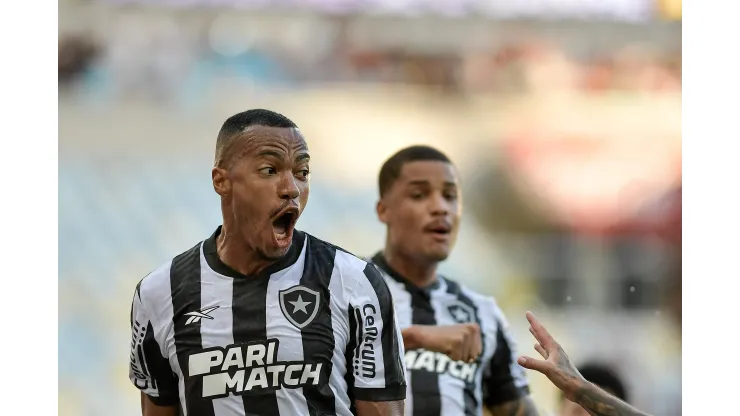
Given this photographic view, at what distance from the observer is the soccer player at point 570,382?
2.81 meters

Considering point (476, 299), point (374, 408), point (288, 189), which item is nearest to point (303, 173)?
point (288, 189)

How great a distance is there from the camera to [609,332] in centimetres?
888

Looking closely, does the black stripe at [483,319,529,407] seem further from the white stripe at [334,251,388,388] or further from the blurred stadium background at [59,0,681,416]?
the blurred stadium background at [59,0,681,416]

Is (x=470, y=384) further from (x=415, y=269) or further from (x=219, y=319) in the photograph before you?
(x=219, y=319)

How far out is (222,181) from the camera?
2.76 metres

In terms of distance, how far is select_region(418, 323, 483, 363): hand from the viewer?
12.0ft

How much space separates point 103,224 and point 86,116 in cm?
100

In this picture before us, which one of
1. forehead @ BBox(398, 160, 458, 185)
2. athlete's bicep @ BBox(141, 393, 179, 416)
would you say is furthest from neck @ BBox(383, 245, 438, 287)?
athlete's bicep @ BBox(141, 393, 179, 416)

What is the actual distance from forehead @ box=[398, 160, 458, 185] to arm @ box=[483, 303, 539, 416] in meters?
0.68

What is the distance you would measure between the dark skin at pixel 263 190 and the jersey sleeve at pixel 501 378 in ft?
4.48

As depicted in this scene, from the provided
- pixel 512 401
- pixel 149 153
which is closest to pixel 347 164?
pixel 149 153

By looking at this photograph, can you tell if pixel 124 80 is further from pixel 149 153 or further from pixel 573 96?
pixel 573 96

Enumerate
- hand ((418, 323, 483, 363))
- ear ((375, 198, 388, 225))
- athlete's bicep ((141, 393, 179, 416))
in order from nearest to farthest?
athlete's bicep ((141, 393, 179, 416)) → hand ((418, 323, 483, 363)) → ear ((375, 198, 388, 225))

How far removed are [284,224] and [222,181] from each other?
0.21 m
